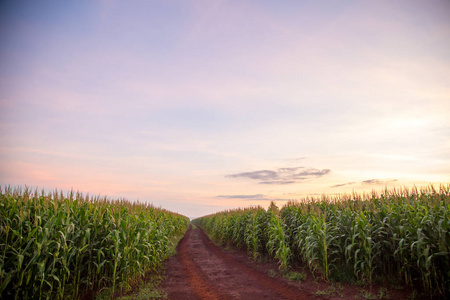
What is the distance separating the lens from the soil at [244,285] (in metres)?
8.27

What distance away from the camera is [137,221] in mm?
9672

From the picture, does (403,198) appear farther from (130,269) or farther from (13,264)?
(13,264)

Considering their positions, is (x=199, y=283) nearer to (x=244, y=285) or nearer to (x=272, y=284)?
(x=244, y=285)

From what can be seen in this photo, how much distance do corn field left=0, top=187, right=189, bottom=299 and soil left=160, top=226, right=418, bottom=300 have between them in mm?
2111

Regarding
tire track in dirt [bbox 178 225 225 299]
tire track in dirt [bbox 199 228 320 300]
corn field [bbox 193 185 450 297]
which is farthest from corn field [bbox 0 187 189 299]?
corn field [bbox 193 185 450 297]

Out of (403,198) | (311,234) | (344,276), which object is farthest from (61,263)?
(403,198)

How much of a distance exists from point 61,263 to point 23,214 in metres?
1.87

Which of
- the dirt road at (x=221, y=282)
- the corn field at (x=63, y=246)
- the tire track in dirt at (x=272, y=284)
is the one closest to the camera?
the corn field at (x=63, y=246)

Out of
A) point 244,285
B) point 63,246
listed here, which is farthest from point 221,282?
point 63,246

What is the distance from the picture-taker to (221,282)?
10.2 m

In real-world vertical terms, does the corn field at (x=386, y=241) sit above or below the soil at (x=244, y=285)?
above

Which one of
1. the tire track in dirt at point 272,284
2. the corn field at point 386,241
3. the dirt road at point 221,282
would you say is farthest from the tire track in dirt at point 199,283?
the corn field at point 386,241

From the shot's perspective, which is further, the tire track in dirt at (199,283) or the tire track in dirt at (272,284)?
the tire track in dirt at (199,283)

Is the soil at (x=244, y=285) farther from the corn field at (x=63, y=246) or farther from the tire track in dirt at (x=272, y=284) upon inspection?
the corn field at (x=63, y=246)
